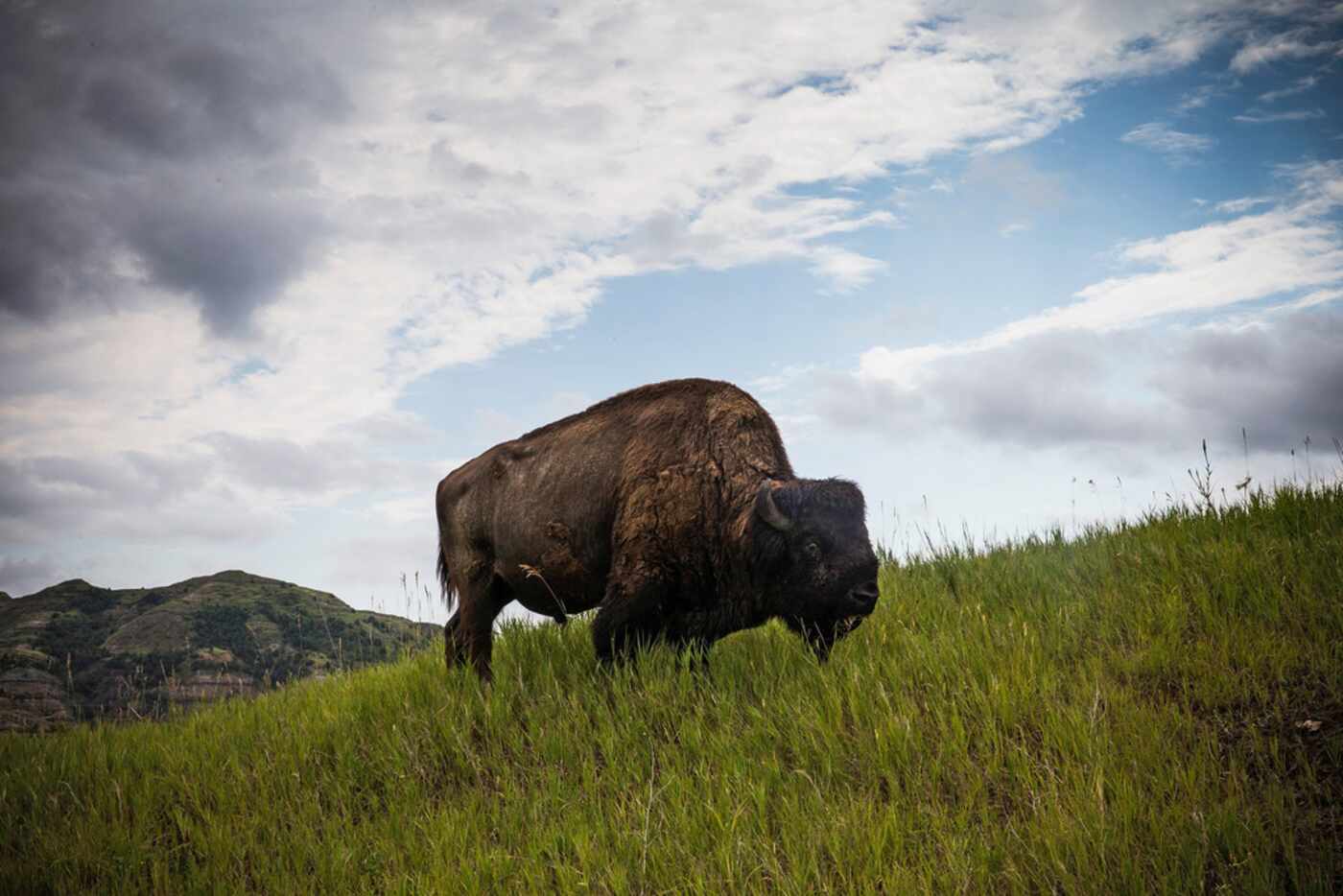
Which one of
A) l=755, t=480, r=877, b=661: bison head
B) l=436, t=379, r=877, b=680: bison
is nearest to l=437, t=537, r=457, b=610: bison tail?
l=436, t=379, r=877, b=680: bison

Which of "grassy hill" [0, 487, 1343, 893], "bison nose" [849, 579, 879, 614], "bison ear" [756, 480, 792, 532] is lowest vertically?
"grassy hill" [0, 487, 1343, 893]

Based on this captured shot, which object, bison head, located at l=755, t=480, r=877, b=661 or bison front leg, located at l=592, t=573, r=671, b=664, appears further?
bison front leg, located at l=592, t=573, r=671, b=664

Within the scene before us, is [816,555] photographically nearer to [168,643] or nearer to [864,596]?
[864,596]

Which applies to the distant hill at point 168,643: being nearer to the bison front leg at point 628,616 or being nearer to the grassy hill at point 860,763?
the grassy hill at point 860,763

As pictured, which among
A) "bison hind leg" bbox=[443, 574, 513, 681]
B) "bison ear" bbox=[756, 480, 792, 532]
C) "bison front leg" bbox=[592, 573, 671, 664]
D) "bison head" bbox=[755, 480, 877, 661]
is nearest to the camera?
"bison head" bbox=[755, 480, 877, 661]

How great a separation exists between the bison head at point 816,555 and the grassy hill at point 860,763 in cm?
31

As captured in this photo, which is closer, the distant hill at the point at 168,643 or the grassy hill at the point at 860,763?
the grassy hill at the point at 860,763

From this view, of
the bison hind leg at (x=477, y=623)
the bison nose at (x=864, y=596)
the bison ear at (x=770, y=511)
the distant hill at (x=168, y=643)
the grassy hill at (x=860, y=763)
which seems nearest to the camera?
the grassy hill at (x=860, y=763)

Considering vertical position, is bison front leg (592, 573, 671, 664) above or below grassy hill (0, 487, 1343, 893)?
above

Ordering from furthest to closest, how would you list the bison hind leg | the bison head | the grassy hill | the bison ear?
the bison hind leg
the bison ear
the bison head
the grassy hill

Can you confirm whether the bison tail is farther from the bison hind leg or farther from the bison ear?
the bison ear

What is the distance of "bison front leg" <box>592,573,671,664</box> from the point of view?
614cm

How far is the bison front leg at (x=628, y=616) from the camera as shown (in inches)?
242

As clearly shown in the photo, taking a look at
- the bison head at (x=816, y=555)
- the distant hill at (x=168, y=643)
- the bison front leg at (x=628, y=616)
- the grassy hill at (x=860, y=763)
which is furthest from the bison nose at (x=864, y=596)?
the distant hill at (x=168, y=643)
